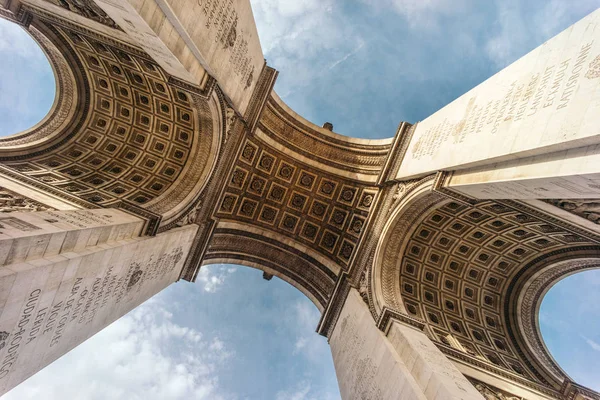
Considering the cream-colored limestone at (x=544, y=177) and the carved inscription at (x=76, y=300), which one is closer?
the cream-colored limestone at (x=544, y=177)

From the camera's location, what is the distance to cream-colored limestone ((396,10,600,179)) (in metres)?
6.98

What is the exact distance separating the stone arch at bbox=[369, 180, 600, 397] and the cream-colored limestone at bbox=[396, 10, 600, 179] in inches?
117

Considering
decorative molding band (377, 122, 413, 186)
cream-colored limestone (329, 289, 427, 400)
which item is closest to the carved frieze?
cream-colored limestone (329, 289, 427, 400)

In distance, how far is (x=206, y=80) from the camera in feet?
39.7

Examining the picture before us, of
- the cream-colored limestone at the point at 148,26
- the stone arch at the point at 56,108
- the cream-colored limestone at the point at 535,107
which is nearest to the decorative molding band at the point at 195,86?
the cream-colored limestone at the point at 148,26

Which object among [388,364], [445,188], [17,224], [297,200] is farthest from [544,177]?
[297,200]

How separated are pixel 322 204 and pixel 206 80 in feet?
34.7

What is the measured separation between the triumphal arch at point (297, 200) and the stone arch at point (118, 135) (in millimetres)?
85

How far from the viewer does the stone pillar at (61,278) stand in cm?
810

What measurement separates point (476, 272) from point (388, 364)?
7836 millimetres

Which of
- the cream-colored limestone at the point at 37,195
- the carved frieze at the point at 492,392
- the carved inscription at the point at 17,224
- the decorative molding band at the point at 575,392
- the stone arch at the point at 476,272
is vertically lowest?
the carved frieze at the point at 492,392

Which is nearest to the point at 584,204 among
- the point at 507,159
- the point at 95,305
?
the point at 507,159

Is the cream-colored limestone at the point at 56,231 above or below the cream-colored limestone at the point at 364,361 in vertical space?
above

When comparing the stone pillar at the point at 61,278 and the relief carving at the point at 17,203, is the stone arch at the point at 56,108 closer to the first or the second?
the relief carving at the point at 17,203
